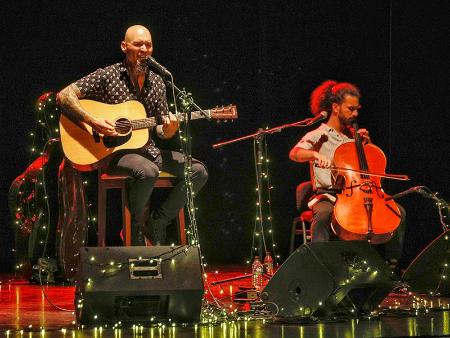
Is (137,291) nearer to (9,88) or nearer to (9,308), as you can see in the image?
(9,308)

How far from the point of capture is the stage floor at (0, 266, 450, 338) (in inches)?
150

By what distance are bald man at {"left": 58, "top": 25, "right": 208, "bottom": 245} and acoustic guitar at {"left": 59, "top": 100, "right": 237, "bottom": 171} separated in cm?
5

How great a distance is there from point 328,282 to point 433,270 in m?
1.08

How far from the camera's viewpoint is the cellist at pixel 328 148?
5.38 meters

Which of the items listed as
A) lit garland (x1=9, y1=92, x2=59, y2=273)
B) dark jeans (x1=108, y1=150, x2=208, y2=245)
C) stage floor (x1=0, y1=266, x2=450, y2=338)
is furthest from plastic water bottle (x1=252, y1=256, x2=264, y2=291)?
lit garland (x1=9, y1=92, x2=59, y2=273)

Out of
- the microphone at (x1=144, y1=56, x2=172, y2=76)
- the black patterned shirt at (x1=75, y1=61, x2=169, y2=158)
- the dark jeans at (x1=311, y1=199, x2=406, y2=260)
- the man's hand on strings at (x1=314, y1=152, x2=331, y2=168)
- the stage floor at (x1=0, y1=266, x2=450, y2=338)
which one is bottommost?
the stage floor at (x1=0, y1=266, x2=450, y2=338)

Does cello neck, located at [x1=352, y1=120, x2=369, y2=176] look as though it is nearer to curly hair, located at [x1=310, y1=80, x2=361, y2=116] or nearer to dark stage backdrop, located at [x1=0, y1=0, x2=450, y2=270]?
curly hair, located at [x1=310, y1=80, x2=361, y2=116]

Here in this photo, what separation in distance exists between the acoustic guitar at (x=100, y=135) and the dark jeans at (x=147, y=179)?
0.26 ft

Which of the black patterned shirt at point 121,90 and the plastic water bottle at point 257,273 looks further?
the plastic water bottle at point 257,273

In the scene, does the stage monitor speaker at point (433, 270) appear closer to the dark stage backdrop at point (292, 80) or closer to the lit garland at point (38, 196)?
the dark stage backdrop at point (292, 80)

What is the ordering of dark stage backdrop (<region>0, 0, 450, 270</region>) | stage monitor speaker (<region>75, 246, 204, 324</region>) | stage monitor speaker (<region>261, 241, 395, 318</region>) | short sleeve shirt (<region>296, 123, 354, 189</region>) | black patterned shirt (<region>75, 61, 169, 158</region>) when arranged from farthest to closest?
dark stage backdrop (<region>0, 0, 450, 270</region>) → short sleeve shirt (<region>296, 123, 354, 189</region>) → black patterned shirt (<region>75, 61, 169, 158</region>) → stage monitor speaker (<region>261, 241, 395, 318</region>) → stage monitor speaker (<region>75, 246, 204, 324</region>)

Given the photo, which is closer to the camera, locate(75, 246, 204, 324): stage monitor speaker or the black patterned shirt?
locate(75, 246, 204, 324): stage monitor speaker

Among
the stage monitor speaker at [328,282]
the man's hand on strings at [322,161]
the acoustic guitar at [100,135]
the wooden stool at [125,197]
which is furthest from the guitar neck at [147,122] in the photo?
the stage monitor speaker at [328,282]

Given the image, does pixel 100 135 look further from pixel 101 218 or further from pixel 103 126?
pixel 101 218
